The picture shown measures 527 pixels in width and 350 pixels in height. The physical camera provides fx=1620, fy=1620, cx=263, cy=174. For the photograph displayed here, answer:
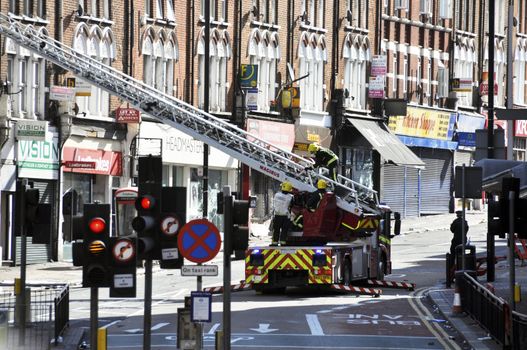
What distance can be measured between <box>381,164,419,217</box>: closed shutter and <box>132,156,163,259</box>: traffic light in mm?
48981

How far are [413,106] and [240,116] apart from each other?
579 inches

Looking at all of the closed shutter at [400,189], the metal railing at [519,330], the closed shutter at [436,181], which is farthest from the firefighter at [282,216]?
the closed shutter at [436,181]

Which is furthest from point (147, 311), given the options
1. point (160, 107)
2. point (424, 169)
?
point (424, 169)

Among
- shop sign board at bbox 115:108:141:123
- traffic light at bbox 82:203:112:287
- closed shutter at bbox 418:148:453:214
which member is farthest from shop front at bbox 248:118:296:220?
traffic light at bbox 82:203:112:287

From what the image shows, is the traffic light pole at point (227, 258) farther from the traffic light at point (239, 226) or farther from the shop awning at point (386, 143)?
the shop awning at point (386, 143)

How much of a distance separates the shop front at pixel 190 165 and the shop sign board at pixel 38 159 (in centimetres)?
489

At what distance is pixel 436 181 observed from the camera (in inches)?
2906

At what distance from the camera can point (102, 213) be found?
19.4 m

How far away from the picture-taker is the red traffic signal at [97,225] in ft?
63.6

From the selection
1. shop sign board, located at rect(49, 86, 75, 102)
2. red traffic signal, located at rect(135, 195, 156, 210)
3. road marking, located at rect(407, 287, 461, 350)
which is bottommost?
road marking, located at rect(407, 287, 461, 350)

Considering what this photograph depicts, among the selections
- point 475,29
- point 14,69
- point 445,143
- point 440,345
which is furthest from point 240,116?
point 440,345

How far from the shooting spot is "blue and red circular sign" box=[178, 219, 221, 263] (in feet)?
66.3

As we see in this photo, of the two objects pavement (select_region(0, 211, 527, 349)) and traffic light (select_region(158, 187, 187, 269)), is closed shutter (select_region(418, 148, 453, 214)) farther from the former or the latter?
traffic light (select_region(158, 187, 187, 269))

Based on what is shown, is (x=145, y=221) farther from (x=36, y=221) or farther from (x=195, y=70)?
(x=195, y=70)
